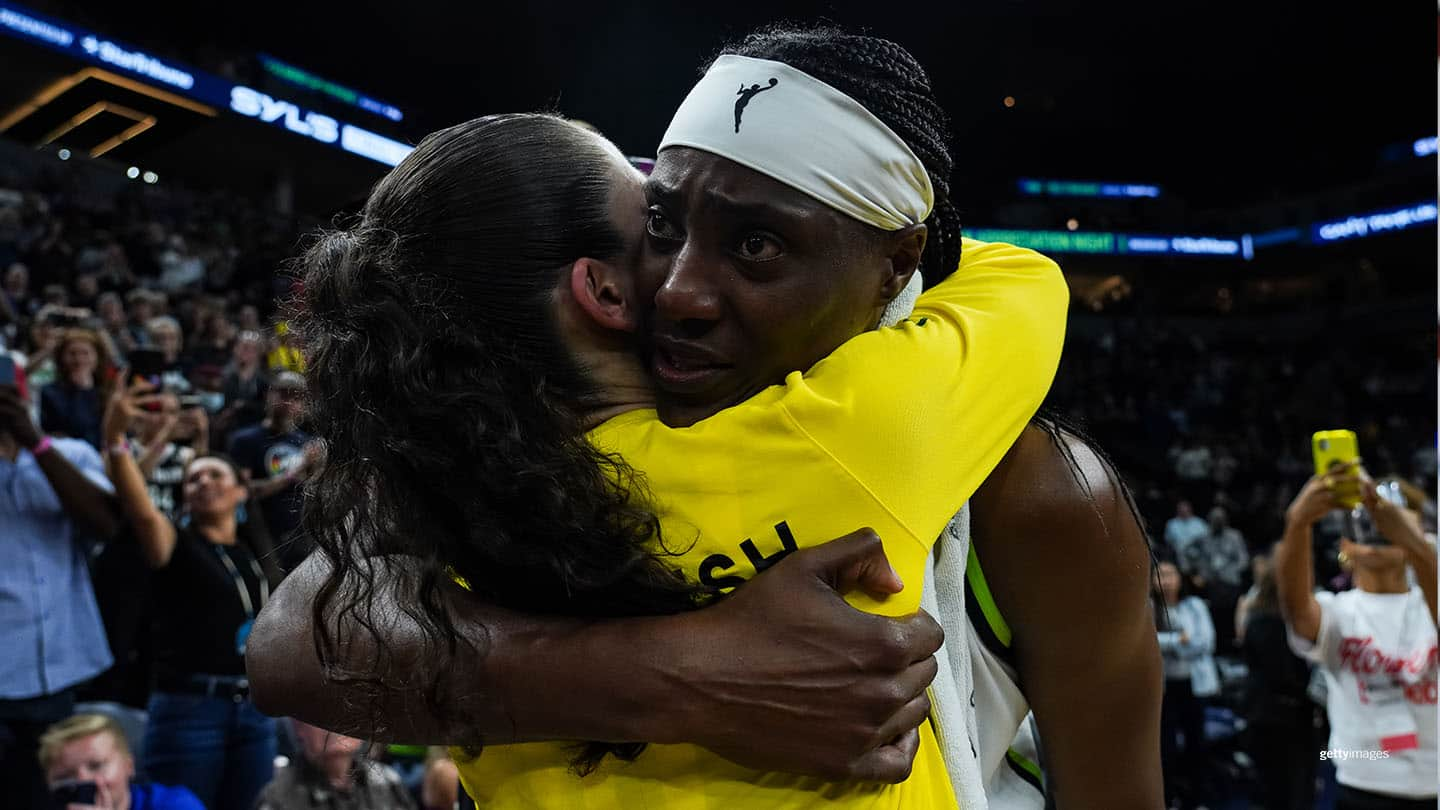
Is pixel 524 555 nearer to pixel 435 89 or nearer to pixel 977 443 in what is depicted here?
pixel 977 443

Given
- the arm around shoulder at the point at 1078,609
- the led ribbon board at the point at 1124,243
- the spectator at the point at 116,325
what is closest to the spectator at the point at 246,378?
Answer: the spectator at the point at 116,325

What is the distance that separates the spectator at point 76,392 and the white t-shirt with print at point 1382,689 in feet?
16.6

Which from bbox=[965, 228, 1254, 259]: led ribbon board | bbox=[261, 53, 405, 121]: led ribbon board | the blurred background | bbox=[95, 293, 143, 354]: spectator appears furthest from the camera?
bbox=[965, 228, 1254, 259]: led ribbon board

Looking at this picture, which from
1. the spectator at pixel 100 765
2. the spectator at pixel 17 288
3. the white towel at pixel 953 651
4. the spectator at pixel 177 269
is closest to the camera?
the white towel at pixel 953 651

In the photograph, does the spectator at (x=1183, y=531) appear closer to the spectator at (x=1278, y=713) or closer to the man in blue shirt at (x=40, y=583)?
the spectator at (x=1278, y=713)

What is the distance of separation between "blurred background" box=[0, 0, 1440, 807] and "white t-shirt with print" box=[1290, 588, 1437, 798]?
6.03ft

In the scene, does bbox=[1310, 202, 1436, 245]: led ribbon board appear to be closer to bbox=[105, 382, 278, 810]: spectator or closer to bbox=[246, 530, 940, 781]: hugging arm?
bbox=[105, 382, 278, 810]: spectator

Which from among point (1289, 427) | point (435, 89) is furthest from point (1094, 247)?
point (435, 89)

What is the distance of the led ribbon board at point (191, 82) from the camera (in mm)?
14141

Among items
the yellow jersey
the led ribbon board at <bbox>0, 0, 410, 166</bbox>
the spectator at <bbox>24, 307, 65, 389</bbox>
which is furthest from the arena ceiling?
the yellow jersey

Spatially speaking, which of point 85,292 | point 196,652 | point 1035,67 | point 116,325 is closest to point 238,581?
point 196,652

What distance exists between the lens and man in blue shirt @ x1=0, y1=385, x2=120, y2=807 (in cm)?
344

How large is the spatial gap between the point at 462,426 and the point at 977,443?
0.46 m

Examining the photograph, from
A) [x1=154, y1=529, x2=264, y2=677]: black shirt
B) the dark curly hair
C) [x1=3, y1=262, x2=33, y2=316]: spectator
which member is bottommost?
[x1=154, y1=529, x2=264, y2=677]: black shirt
